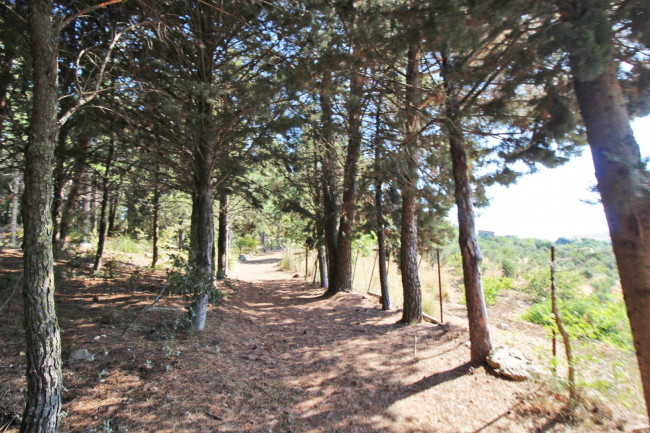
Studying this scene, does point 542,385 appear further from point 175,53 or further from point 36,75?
point 175,53

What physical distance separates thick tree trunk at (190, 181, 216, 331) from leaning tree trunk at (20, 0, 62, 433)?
265 cm

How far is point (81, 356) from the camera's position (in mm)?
3643

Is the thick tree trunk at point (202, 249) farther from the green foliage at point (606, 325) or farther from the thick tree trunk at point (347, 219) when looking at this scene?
the green foliage at point (606, 325)

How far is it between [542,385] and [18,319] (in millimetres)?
6544

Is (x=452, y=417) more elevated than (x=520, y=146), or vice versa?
(x=520, y=146)

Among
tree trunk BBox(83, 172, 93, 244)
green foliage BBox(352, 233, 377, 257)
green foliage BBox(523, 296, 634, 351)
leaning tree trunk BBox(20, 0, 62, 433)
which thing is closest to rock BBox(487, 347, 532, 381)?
green foliage BBox(523, 296, 634, 351)

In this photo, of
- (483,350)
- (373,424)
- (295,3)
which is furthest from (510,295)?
(295,3)

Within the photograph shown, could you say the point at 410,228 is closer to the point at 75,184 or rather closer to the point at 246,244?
the point at 75,184

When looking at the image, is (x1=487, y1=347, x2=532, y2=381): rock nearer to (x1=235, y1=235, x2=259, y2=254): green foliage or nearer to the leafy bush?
the leafy bush

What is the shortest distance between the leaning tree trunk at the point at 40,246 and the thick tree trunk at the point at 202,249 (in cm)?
265

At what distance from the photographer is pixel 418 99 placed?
498cm

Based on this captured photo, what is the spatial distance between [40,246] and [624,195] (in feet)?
14.0

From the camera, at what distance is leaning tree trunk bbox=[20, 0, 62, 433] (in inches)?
86.2

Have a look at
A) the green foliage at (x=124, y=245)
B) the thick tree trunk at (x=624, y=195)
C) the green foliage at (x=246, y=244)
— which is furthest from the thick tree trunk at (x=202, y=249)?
the green foliage at (x=246, y=244)
